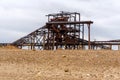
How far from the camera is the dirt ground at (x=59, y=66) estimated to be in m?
18.3

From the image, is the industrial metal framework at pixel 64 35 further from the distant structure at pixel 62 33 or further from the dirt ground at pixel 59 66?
the dirt ground at pixel 59 66

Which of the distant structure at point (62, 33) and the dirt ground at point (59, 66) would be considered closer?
the dirt ground at point (59, 66)

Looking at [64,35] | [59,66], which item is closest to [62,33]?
[64,35]

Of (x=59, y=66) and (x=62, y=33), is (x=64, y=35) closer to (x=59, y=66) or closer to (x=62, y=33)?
(x=62, y=33)

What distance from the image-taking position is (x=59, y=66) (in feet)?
69.5

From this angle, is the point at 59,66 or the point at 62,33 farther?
the point at 62,33

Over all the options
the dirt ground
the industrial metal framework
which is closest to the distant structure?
the industrial metal framework

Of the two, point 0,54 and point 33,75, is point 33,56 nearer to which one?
point 0,54

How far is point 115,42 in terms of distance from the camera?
5628 cm

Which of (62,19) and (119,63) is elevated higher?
(62,19)

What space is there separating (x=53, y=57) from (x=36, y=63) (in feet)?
5.90

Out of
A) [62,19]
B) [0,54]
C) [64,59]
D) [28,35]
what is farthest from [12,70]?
[28,35]

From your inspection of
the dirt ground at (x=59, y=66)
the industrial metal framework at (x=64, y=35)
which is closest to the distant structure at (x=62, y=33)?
the industrial metal framework at (x=64, y=35)

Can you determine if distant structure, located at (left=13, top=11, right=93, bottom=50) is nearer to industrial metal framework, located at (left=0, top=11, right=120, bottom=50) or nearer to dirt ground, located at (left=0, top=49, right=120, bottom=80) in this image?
industrial metal framework, located at (left=0, top=11, right=120, bottom=50)
